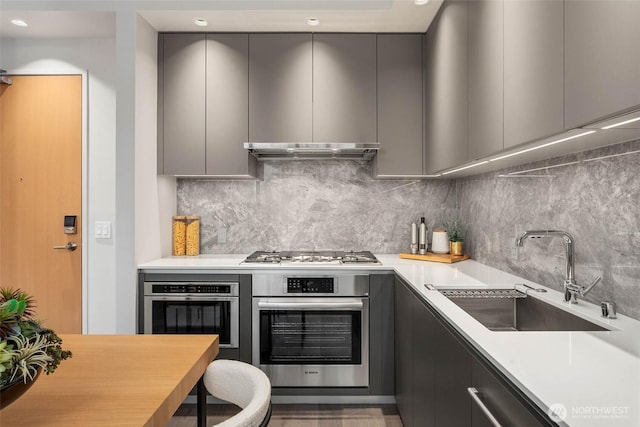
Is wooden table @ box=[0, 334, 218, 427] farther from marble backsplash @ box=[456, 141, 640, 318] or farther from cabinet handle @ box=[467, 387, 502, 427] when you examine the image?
marble backsplash @ box=[456, 141, 640, 318]

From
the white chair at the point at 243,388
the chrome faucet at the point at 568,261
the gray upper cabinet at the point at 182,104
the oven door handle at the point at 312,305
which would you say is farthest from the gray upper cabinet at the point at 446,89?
the gray upper cabinet at the point at 182,104

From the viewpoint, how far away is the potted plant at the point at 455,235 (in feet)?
9.36

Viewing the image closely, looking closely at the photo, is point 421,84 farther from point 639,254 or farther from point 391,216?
point 639,254

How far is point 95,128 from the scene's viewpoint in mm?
3025

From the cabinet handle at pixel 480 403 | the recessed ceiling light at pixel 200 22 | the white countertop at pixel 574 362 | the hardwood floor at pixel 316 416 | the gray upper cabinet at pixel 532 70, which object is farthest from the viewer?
the recessed ceiling light at pixel 200 22

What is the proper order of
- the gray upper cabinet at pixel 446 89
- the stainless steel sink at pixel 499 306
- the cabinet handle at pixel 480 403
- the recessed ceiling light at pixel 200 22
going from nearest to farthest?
the cabinet handle at pixel 480 403, the stainless steel sink at pixel 499 306, the gray upper cabinet at pixel 446 89, the recessed ceiling light at pixel 200 22

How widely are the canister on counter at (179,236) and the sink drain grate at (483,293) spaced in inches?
80.8

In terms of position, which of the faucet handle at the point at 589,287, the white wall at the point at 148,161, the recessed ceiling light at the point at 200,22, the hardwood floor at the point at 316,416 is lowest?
the hardwood floor at the point at 316,416

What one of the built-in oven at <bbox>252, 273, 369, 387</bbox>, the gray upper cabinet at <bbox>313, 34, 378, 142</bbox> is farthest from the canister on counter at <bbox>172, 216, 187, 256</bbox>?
the gray upper cabinet at <bbox>313, 34, 378, 142</bbox>

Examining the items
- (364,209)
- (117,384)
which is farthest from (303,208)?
(117,384)

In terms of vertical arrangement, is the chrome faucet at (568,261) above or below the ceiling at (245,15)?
below

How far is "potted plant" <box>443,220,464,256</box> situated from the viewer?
2.85m

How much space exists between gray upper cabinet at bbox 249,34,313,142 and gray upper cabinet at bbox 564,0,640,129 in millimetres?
1885

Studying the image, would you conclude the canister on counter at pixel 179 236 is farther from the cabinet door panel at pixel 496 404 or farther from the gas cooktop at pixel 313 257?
the cabinet door panel at pixel 496 404
